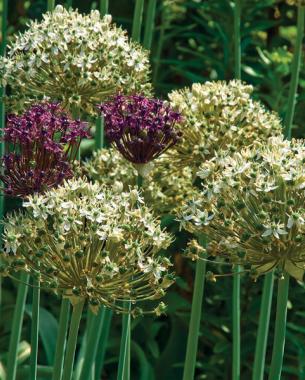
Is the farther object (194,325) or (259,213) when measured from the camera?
(194,325)

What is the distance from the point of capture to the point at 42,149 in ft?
8.87

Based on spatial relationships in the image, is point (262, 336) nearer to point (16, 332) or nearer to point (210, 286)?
point (16, 332)

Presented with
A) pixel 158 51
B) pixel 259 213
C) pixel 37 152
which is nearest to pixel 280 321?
pixel 259 213

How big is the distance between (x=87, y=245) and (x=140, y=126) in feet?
1.31

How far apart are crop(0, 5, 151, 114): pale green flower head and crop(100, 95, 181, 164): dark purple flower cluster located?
195 millimetres

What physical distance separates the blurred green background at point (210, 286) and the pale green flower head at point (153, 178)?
1215 mm

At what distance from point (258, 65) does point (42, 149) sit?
9.90 ft

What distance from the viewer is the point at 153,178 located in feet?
11.0

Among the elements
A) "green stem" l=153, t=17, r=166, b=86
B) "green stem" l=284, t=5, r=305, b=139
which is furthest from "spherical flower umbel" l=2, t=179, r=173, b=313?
"green stem" l=153, t=17, r=166, b=86

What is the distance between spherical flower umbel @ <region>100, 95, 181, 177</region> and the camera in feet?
9.17

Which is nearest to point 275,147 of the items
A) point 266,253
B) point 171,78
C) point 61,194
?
point 266,253

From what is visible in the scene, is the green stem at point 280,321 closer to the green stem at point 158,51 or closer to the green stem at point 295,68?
the green stem at point 295,68

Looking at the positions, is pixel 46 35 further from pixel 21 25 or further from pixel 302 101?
pixel 21 25

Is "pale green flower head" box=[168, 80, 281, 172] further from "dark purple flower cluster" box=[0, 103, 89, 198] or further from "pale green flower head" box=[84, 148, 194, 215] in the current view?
"dark purple flower cluster" box=[0, 103, 89, 198]
